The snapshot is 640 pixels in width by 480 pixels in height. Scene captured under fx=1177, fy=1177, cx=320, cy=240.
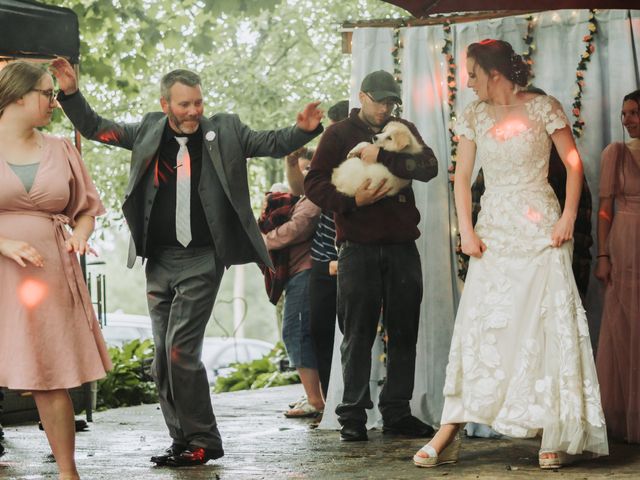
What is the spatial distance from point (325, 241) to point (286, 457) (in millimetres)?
2002

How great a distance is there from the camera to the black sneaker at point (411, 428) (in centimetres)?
702

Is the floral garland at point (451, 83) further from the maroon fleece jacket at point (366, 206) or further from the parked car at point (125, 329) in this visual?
the parked car at point (125, 329)

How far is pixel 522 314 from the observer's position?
598 centimetres

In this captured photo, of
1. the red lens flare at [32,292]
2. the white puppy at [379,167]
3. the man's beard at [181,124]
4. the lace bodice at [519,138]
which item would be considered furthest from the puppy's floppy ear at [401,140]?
the red lens flare at [32,292]

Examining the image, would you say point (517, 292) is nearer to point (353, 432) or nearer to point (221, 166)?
point (353, 432)

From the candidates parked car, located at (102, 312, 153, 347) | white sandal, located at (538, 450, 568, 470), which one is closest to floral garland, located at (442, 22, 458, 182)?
white sandal, located at (538, 450, 568, 470)

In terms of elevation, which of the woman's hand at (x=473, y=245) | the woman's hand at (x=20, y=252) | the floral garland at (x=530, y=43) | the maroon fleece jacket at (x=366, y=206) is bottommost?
the woman's hand at (x=473, y=245)

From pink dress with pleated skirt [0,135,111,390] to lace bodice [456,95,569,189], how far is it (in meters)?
2.21

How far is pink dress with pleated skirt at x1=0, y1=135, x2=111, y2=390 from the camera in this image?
511cm

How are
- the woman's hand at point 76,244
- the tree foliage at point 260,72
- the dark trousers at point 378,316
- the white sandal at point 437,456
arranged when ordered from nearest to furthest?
the woman's hand at point 76,244, the white sandal at point 437,456, the dark trousers at point 378,316, the tree foliage at point 260,72

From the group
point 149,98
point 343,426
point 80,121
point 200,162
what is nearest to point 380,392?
point 343,426

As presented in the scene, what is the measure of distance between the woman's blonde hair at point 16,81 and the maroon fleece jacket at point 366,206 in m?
2.13

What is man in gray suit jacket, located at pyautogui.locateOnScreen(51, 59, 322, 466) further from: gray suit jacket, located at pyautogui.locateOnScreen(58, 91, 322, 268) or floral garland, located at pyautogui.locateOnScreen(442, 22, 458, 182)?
floral garland, located at pyautogui.locateOnScreen(442, 22, 458, 182)

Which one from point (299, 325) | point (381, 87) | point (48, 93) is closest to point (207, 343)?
point (299, 325)
